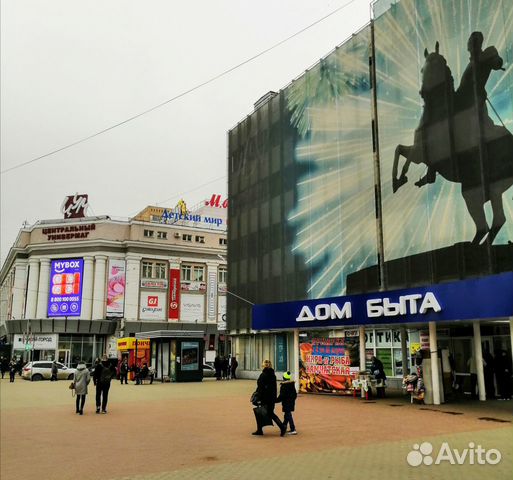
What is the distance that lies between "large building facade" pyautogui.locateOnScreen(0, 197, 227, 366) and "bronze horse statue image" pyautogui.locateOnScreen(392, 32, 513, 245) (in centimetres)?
4454


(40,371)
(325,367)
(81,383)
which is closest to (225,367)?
(40,371)

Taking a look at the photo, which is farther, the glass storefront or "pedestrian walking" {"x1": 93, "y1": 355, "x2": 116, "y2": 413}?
the glass storefront

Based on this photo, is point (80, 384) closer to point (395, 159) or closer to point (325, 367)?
point (325, 367)

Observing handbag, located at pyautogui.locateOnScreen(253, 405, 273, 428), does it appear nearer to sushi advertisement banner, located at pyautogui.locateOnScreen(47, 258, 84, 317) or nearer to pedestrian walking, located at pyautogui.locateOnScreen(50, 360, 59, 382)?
pedestrian walking, located at pyautogui.locateOnScreen(50, 360, 59, 382)

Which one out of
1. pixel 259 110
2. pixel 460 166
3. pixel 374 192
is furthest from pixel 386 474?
pixel 259 110

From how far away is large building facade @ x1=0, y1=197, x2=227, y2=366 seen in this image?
67.9 metres

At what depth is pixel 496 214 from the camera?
2317cm

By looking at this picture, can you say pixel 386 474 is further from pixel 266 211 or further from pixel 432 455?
pixel 266 211

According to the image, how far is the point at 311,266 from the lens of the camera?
1426 inches

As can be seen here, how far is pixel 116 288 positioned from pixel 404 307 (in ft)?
176

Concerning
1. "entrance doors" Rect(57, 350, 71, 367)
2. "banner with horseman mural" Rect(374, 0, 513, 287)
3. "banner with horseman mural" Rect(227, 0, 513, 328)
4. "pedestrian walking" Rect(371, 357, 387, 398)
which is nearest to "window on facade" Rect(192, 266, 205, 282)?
"entrance doors" Rect(57, 350, 71, 367)

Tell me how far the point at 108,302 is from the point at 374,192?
4739 centimetres

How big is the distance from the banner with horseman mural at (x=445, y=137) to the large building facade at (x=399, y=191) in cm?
6

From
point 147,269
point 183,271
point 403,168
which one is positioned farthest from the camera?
point 183,271
